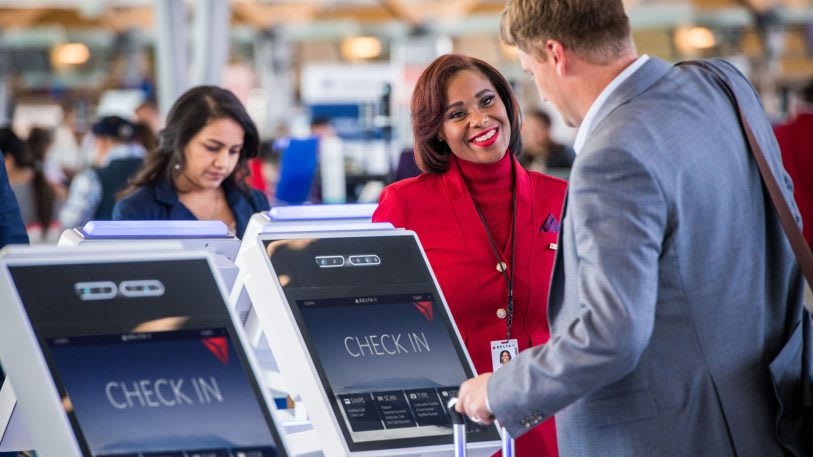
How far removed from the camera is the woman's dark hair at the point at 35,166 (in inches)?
255

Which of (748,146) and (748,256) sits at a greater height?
(748,146)

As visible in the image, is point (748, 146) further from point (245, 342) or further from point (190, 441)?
point (190, 441)

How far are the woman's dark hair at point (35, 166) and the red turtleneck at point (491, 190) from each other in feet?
12.9

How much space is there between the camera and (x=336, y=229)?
2428 millimetres

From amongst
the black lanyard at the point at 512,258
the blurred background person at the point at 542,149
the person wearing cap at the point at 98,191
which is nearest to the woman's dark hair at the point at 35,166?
the person wearing cap at the point at 98,191

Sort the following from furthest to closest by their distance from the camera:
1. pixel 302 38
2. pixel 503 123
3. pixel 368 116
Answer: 1. pixel 302 38
2. pixel 368 116
3. pixel 503 123

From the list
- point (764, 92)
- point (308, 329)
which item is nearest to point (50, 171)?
point (308, 329)

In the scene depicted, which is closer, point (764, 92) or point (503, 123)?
point (503, 123)

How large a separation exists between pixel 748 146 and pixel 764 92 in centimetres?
2099

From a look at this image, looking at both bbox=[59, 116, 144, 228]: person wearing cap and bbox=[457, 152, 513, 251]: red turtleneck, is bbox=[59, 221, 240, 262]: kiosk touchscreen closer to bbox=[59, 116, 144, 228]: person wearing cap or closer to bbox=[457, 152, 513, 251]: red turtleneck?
bbox=[457, 152, 513, 251]: red turtleneck

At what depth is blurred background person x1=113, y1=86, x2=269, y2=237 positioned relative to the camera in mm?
4141

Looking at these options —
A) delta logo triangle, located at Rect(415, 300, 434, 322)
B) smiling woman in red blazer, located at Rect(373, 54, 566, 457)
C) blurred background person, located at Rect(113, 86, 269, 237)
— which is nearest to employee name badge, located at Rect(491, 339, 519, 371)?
smiling woman in red blazer, located at Rect(373, 54, 566, 457)

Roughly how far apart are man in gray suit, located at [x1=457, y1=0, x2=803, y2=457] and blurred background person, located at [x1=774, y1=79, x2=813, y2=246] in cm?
369

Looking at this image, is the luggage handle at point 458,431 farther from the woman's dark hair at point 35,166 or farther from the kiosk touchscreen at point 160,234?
the woman's dark hair at point 35,166
